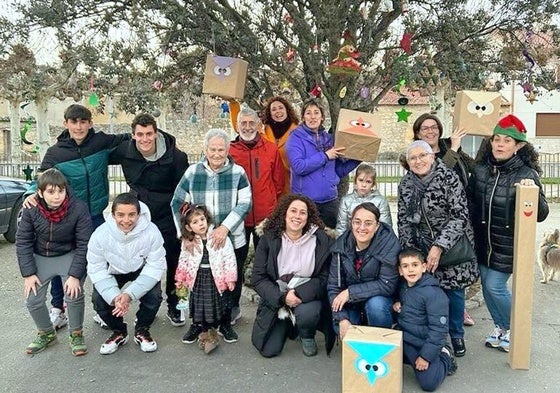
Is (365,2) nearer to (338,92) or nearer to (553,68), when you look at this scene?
(338,92)

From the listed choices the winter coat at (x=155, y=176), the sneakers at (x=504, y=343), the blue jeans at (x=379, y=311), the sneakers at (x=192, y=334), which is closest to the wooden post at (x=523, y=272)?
the sneakers at (x=504, y=343)

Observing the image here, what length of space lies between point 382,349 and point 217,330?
65.2 inches

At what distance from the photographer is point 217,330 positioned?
442cm

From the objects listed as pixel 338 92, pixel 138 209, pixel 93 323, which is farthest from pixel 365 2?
pixel 93 323

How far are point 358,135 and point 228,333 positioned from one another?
6.52 feet

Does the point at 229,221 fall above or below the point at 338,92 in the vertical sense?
below

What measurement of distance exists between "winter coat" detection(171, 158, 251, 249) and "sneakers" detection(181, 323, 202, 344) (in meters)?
0.81

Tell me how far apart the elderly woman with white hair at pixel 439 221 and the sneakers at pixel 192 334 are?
1.84m

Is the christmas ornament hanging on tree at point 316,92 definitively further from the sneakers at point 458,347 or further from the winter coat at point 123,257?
the sneakers at point 458,347

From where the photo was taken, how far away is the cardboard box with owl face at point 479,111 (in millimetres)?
4270

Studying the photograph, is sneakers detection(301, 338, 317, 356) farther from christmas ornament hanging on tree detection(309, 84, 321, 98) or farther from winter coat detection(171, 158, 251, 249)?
christmas ornament hanging on tree detection(309, 84, 321, 98)

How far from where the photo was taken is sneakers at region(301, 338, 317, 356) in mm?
4047

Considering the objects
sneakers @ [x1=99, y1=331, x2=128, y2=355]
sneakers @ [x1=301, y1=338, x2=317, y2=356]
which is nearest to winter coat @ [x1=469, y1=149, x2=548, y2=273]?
sneakers @ [x1=301, y1=338, x2=317, y2=356]

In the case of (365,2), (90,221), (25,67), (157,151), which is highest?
(365,2)
